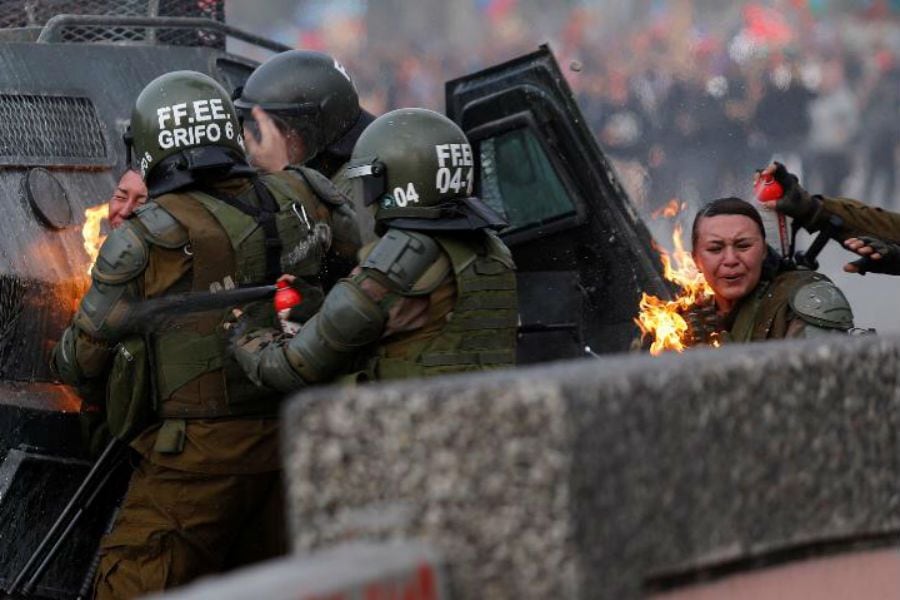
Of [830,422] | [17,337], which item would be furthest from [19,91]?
[830,422]

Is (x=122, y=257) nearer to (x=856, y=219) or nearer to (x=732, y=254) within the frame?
(x=732, y=254)

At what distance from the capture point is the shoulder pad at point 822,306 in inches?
220

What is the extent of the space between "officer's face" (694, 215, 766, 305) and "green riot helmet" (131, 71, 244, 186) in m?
1.48

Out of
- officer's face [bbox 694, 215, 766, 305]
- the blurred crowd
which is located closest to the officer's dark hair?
officer's face [bbox 694, 215, 766, 305]

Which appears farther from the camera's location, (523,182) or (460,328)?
(523,182)

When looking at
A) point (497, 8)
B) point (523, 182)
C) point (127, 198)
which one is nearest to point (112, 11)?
point (127, 198)

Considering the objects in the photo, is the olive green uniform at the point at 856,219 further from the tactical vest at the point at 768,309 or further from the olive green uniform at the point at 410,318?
the olive green uniform at the point at 410,318

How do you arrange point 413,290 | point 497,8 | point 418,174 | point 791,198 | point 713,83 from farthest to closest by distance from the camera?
1. point 497,8
2. point 713,83
3. point 791,198
4. point 418,174
5. point 413,290

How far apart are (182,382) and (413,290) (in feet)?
2.89

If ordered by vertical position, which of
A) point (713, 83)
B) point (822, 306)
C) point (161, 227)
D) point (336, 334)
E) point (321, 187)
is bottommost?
point (822, 306)

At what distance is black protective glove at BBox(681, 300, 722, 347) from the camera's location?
20.0 ft

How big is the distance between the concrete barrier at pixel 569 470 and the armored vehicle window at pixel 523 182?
4.81 meters

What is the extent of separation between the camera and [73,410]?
6.15m

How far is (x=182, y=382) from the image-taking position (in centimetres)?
581
